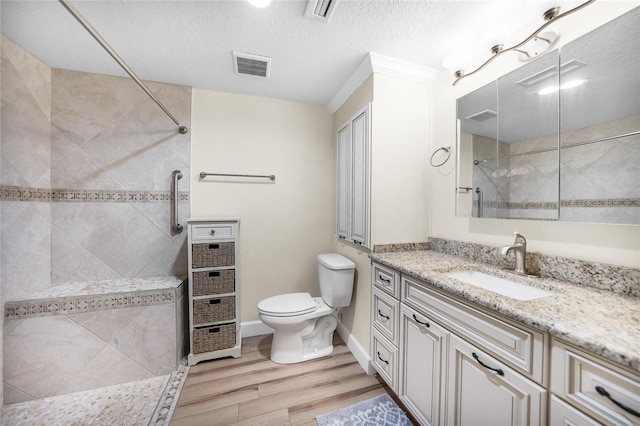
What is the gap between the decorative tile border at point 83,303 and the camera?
1.52 metres

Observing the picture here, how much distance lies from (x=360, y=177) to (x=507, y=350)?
1.34 meters

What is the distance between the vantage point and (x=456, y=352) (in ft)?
3.42

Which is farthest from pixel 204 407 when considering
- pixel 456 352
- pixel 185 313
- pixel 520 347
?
pixel 520 347

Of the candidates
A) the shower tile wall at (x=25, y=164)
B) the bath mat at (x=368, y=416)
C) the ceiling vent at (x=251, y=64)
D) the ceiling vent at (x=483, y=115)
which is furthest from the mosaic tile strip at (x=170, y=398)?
the ceiling vent at (x=483, y=115)

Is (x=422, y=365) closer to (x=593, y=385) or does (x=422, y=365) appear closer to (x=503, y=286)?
(x=503, y=286)

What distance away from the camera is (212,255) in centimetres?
186

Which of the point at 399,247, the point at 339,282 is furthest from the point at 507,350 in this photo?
the point at 339,282

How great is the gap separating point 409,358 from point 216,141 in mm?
2279

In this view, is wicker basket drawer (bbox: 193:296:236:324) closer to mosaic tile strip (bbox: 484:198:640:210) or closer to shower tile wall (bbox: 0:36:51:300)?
shower tile wall (bbox: 0:36:51:300)

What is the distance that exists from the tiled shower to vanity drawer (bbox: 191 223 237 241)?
41 cm

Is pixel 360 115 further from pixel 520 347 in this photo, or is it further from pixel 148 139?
pixel 148 139

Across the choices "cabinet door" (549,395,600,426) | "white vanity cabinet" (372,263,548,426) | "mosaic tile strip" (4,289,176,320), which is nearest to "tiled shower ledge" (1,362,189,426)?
"mosaic tile strip" (4,289,176,320)

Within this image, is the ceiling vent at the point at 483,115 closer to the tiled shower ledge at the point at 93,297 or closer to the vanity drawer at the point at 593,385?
the vanity drawer at the point at 593,385

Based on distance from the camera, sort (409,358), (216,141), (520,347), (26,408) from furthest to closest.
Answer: (216,141), (26,408), (409,358), (520,347)
